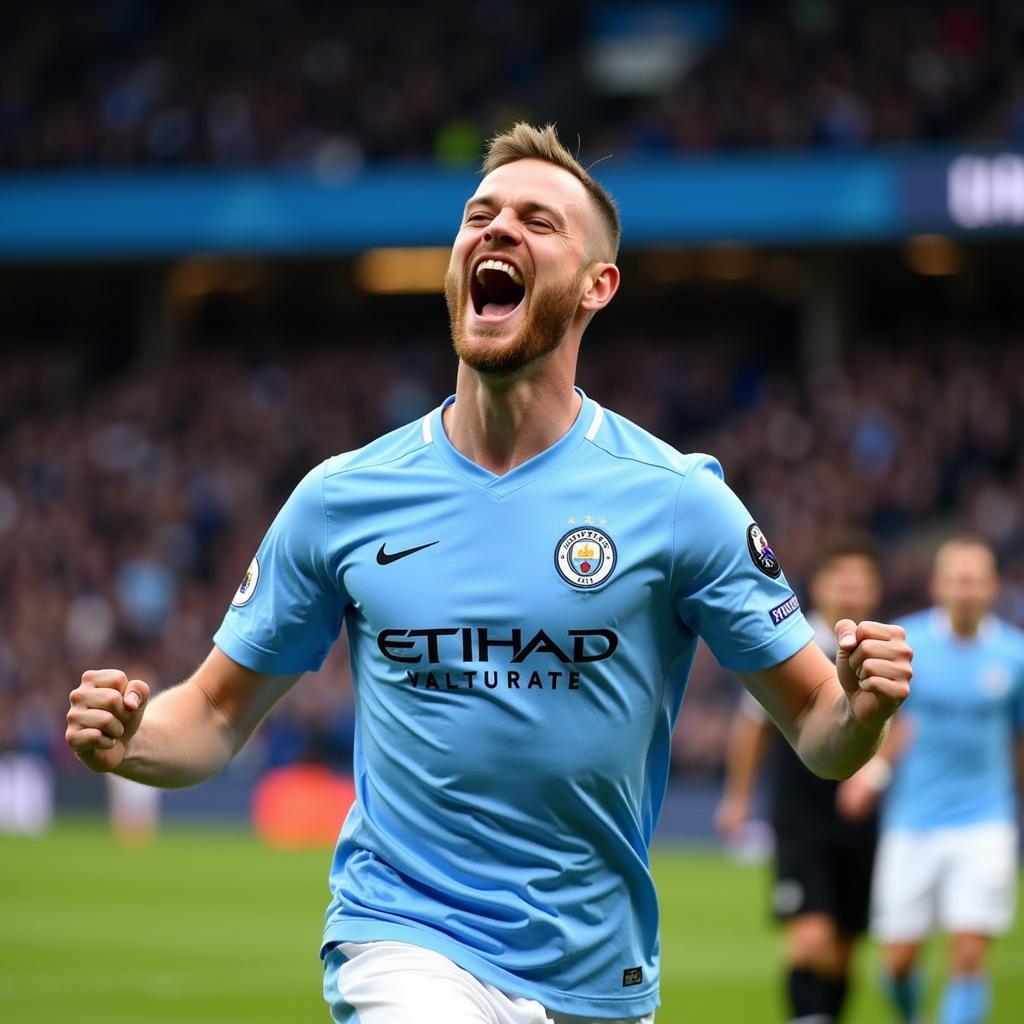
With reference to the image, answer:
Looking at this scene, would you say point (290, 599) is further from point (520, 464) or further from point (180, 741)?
point (520, 464)

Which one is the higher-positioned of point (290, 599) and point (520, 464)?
point (520, 464)

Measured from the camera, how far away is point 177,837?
23859 millimetres

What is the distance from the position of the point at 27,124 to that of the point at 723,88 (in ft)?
36.3

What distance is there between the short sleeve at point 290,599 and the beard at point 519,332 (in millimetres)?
428

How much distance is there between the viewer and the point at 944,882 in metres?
10.3

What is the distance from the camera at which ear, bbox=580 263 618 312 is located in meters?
4.54

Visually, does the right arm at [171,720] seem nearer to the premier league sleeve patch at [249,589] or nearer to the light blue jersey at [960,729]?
the premier league sleeve patch at [249,589]

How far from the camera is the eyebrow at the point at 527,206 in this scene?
14.5 ft

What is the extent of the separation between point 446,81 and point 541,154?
27.9m

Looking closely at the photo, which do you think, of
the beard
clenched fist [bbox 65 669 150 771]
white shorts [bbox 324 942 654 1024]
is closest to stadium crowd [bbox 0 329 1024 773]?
the beard

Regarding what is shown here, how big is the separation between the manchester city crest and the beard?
1.21 feet

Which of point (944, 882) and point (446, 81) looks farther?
point (446, 81)

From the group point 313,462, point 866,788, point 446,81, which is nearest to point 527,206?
point 866,788

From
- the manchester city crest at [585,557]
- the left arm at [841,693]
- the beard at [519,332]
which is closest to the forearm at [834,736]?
the left arm at [841,693]
